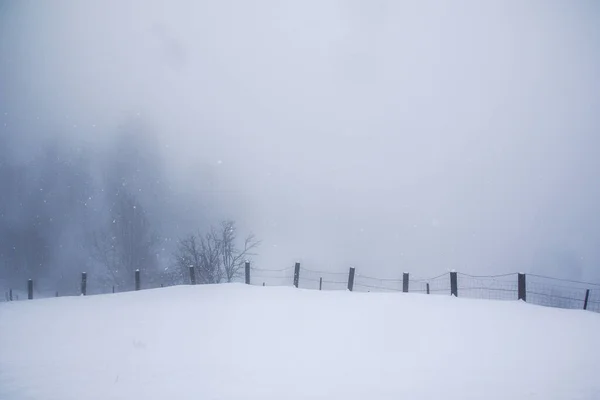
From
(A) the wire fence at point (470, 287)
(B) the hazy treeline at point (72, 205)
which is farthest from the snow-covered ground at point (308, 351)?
(B) the hazy treeline at point (72, 205)

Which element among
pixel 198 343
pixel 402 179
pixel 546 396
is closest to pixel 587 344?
pixel 546 396

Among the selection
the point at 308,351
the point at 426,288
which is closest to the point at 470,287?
the point at 426,288

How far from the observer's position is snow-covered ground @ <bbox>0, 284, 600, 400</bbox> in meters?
4.75

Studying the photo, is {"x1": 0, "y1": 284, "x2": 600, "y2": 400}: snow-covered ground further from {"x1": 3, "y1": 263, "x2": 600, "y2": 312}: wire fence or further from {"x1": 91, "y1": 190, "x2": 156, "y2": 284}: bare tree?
{"x1": 91, "y1": 190, "x2": 156, "y2": 284}: bare tree

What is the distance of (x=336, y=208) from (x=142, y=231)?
101m

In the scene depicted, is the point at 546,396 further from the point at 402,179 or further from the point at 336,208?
the point at 402,179

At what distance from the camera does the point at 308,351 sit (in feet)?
21.4

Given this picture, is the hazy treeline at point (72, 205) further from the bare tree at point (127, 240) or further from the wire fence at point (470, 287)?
the wire fence at point (470, 287)

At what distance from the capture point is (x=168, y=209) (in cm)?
6812

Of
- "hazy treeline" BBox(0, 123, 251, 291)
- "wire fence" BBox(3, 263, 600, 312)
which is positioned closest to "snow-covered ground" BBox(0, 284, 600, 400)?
"wire fence" BBox(3, 263, 600, 312)

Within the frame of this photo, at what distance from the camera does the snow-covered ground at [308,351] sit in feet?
15.6

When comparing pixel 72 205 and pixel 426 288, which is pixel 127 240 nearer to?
pixel 72 205

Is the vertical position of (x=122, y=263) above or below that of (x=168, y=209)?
below

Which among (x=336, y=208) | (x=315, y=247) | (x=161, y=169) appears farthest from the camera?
(x=336, y=208)
